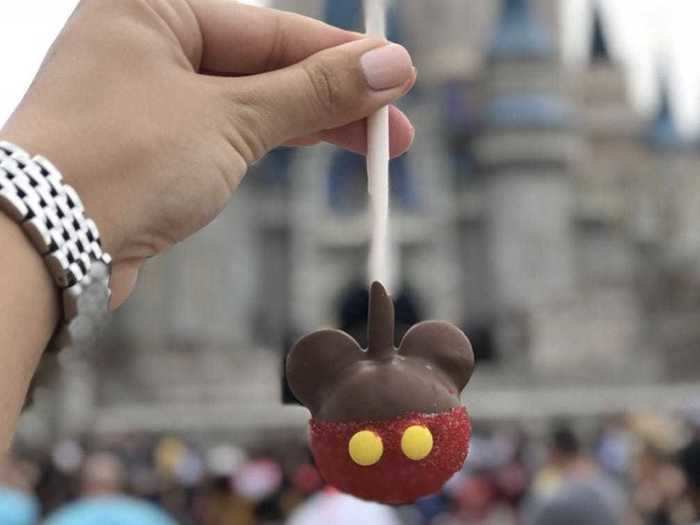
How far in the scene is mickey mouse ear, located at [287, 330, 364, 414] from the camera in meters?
0.66

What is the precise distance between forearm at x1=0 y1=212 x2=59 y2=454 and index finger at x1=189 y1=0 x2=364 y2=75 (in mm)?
233

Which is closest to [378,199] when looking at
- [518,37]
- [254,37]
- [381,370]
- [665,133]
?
[381,370]

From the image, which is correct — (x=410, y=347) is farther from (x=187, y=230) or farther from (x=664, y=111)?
(x=664, y=111)

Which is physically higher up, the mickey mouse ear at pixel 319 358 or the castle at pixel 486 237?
the mickey mouse ear at pixel 319 358

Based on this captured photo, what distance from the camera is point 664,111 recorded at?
20.2 m

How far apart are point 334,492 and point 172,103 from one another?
154cm

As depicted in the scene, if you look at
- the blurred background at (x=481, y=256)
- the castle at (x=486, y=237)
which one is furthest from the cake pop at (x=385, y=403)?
the castle at (x=486, y=237)

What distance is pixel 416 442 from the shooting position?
63 cm

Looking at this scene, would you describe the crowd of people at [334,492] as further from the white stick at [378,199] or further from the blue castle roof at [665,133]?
the blue castle roof at [665,133]

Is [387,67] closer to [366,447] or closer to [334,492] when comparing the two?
[366,447]

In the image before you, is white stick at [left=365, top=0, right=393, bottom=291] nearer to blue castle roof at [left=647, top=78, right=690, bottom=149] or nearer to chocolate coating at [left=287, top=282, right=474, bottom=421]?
chocolate coating at [left=287, top=282, right=474, bottom=421]

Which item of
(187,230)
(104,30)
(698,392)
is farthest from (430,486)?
(698,392)

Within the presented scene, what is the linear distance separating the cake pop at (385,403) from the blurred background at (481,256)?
835 centimetres

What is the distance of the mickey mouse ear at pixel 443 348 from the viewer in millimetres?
664
